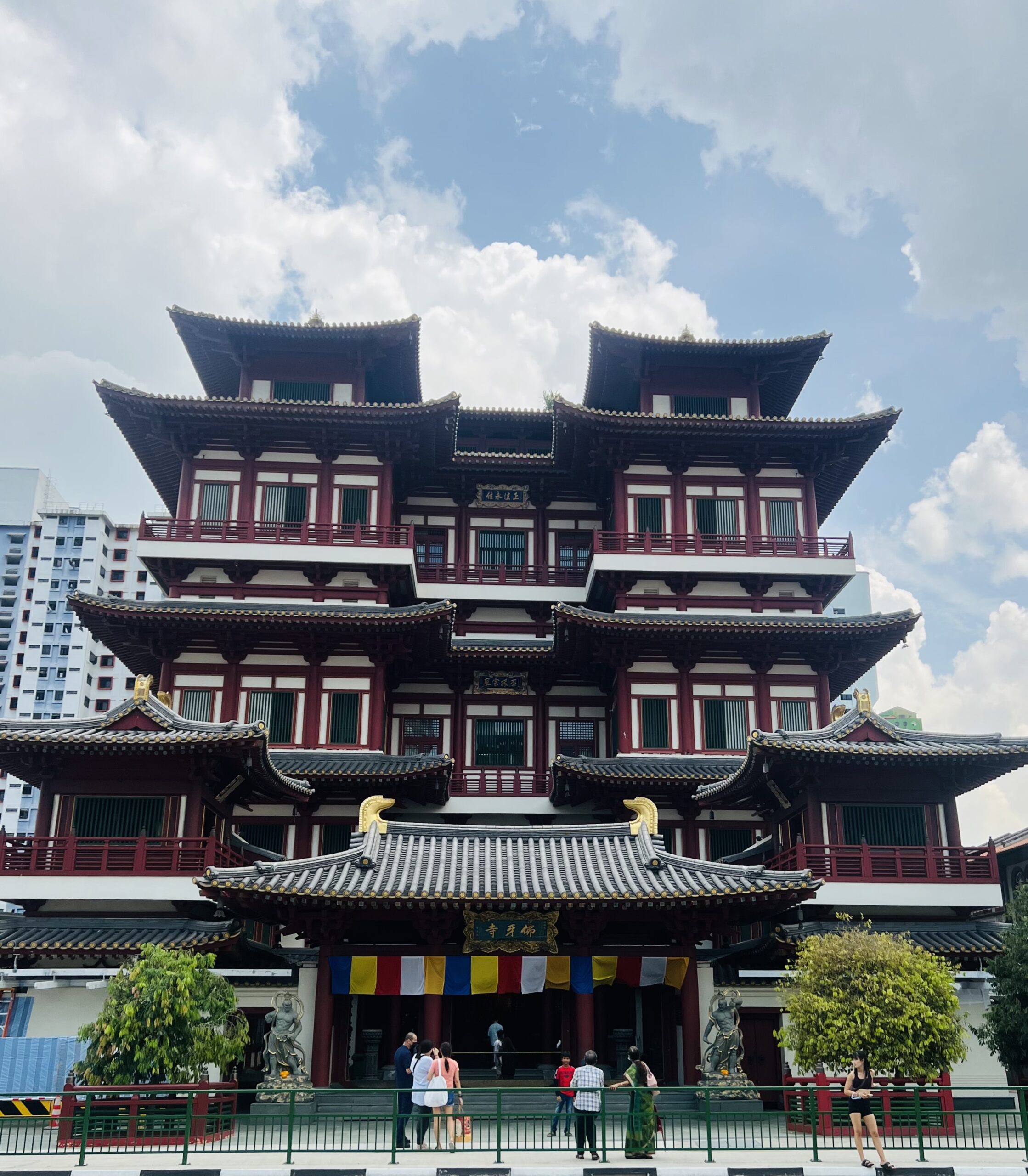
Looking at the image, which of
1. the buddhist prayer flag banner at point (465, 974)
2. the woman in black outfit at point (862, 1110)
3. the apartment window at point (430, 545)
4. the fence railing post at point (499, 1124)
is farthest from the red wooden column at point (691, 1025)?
the apartment window at point (430, 545)

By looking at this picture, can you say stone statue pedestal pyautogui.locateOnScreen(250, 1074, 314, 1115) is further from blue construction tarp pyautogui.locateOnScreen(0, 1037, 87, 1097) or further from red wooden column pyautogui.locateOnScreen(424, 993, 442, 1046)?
blue construction tarp pyautogui.locateOnScreen(0, 1037, 87, 1097)

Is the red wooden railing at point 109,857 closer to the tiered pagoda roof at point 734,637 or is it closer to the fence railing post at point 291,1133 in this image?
the fence railing post at point 291,1133

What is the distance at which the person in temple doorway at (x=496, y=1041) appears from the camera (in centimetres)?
2748

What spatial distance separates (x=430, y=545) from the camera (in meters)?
46.0

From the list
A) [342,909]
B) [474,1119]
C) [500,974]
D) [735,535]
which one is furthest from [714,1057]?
[735,535]

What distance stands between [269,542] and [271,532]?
0.54 metres

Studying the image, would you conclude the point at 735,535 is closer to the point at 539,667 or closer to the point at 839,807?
the point at 539,667

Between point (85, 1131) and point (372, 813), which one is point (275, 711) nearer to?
point (372, 813)

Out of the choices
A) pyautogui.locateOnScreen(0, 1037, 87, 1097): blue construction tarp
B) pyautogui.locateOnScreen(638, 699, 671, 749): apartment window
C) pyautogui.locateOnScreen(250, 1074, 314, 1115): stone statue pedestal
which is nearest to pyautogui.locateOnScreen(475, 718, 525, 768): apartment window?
pyautogui.locateOnScreen(638, 699, 671, 749): apartment window

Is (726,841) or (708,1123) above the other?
(726,841)

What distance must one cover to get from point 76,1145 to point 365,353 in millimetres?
29815

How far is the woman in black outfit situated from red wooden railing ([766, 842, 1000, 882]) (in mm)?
12284

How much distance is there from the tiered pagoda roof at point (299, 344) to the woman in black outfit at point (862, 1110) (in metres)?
30.6

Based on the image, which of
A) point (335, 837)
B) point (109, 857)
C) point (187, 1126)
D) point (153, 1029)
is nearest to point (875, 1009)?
point (187, 1126)
